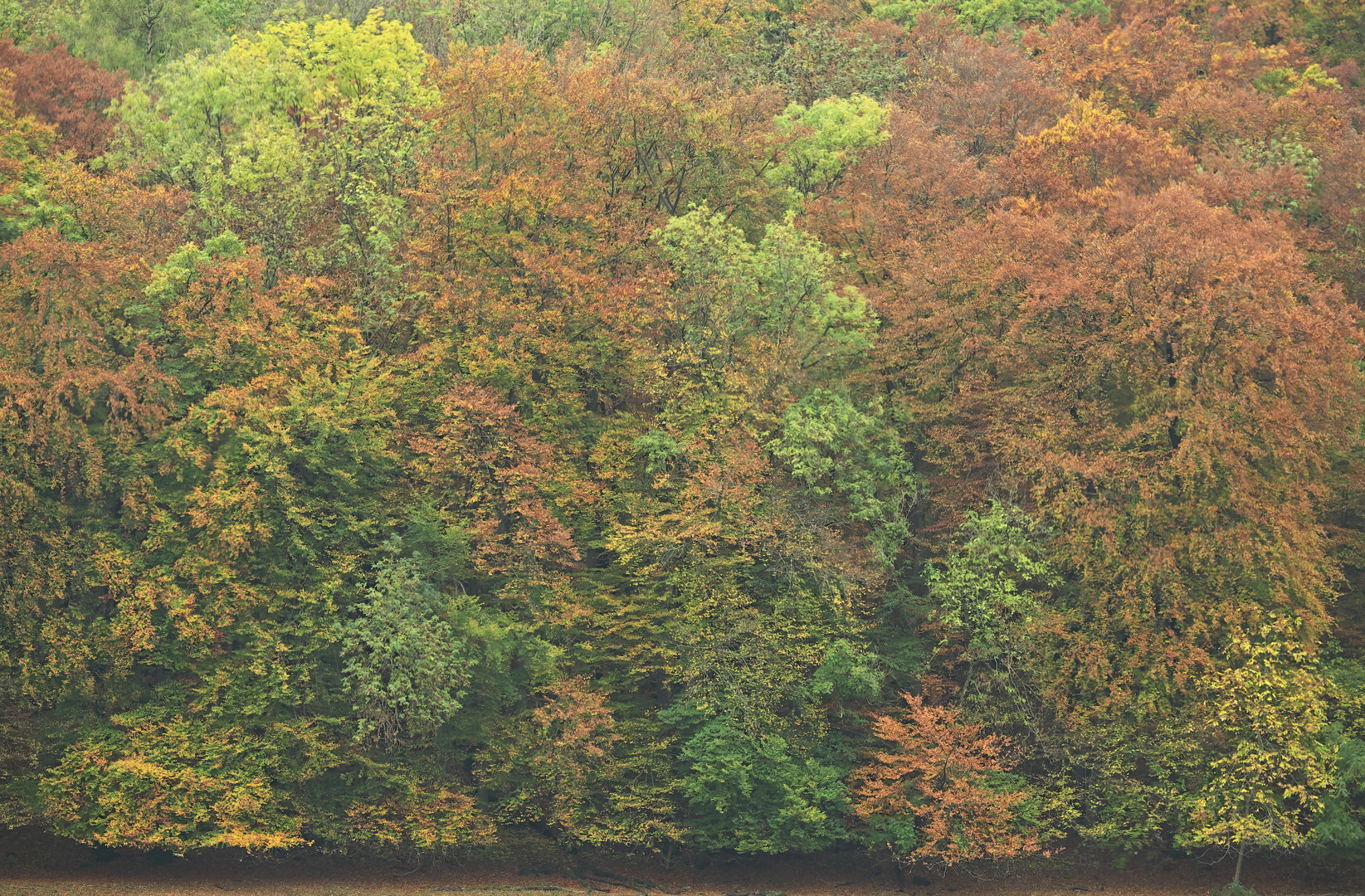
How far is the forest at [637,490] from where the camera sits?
36688mm

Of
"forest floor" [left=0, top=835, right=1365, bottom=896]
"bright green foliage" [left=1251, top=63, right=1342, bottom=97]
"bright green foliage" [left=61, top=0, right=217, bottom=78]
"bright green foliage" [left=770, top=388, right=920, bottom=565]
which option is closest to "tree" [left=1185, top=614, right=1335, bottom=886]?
"forest floor" [left=0, top=835, right=1365, bottom=896]

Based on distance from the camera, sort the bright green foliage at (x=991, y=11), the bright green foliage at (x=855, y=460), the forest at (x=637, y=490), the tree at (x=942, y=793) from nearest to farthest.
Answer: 1. the forest at (x=637, y=490)
2. the tree at (x=942, y=793)
3. the bright green foliage at (x=855, y=460)
4. the bright green foliage at (x=991, y=11)

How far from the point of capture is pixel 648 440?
39.2 m

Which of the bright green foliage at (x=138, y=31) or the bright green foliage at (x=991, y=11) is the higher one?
the bright green foliage at (x=991, y=11)

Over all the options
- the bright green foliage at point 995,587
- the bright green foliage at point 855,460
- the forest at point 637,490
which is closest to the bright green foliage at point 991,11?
the forest at point 637,490

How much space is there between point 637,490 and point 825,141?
13.6 meters

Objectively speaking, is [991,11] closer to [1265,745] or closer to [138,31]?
[138,31]

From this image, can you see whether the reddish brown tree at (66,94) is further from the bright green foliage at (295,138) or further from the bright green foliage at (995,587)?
the bright green foliage at (995,587)

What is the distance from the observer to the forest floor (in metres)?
38.1

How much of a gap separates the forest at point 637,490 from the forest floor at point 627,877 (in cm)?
73

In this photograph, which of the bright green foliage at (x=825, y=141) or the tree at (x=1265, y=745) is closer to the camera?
the tree at (x=1265, y=745)

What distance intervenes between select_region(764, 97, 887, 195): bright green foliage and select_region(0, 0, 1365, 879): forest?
2.30 meters

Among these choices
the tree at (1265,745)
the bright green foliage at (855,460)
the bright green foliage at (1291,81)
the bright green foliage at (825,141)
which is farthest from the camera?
the bright green foliage at (1291,81)

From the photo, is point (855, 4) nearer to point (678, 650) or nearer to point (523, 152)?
point (523, 152)
